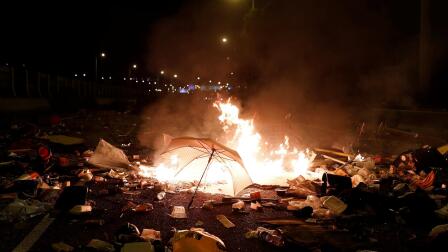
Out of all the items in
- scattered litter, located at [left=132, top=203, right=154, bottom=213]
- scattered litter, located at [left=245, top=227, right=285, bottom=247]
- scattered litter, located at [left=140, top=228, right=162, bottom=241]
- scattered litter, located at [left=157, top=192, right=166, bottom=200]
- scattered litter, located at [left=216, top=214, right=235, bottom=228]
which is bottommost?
scattered litter, located at [left=245, top=227, right=285, bottom=247]

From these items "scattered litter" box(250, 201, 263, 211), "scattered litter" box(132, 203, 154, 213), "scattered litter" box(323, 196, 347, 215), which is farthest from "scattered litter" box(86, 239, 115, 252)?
"scattered litter" box(323, 196, 347, 215)

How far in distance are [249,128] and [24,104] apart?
48.3 feet

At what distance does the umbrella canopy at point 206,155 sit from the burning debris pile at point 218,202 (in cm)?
2

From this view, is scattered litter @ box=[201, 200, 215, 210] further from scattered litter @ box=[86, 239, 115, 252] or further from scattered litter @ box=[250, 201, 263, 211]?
scattered litter @ box=[86, 239, 115, 252]

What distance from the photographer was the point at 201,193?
6812 mm

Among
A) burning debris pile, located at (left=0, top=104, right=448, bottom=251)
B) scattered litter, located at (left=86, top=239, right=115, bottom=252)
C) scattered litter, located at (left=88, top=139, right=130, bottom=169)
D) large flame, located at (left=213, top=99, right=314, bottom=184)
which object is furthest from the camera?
large flame, located at (left=213, top=99, right=314, bottom=184)

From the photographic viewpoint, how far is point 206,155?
21.9 feet

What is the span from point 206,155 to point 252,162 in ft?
8.34

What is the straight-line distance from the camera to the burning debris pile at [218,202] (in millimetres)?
4719

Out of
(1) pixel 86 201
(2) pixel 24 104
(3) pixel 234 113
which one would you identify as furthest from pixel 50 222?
(2) pixel 24 104

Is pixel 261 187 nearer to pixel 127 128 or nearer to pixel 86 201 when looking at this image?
pixel 86 201

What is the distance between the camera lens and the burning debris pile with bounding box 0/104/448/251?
4719 millimetres

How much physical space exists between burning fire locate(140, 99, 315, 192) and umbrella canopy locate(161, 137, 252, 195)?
678 mm

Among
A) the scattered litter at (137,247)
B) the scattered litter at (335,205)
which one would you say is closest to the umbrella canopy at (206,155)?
the scattered litter at (335,205)
